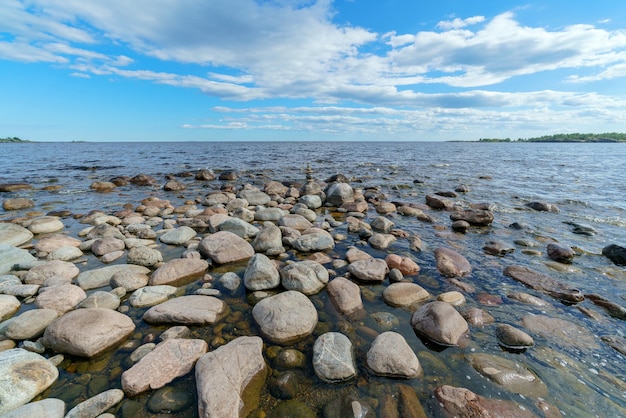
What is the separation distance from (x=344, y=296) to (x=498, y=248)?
16.1 feet

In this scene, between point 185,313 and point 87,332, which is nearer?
point 87,332

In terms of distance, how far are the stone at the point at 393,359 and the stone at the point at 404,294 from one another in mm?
1203

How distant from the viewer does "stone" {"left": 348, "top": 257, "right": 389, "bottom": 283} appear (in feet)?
18.1

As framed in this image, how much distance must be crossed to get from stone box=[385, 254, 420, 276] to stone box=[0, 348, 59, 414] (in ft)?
18.6

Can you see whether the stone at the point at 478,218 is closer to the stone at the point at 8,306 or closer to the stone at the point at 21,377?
the stone at the point at 21,377

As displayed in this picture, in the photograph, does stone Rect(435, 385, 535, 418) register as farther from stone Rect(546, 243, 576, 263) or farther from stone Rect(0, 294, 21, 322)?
stone Rect(0, 294, 21, 322)

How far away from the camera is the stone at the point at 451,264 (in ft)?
19.1

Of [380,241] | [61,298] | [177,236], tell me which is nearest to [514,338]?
[380,241]

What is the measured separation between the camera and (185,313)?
417 centimetres

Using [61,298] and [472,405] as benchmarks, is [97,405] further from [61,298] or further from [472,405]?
[472,405]

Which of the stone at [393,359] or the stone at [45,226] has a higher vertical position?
the stone at [45,226]

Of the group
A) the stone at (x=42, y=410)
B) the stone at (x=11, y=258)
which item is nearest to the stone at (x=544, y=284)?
the stone at (x=42, y=410)

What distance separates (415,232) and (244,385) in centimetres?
699

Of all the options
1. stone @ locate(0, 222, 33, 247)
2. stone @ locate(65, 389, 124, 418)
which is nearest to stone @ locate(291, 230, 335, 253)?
stone @ locate(65, 389, 124, 418)
